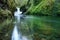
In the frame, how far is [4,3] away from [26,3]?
17.7 meters

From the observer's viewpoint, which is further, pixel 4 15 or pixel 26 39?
pixel 4 15

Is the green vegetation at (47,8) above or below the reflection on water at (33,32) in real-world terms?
below

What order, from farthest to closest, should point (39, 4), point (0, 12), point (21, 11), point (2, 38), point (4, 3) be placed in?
point (21, 11) → point (39, 4) → point (4, 3) → point (0, 12) → point (2, 38)

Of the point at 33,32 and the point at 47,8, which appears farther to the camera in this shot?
the point at 47,8

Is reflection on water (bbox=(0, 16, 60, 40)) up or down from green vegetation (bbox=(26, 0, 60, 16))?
up

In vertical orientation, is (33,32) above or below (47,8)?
above

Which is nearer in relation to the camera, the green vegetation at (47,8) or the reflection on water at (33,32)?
the reflection on water at (33,32)

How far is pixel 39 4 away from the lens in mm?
34312

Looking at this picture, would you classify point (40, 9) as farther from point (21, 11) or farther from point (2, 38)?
point (2, 38)

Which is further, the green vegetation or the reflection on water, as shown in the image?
the green vegetation

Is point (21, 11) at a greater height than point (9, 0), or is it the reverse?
point (9, 0)

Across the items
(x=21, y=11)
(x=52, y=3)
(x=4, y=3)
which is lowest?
(x=21, y=11)

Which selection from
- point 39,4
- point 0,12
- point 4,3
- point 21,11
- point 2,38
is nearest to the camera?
point 2,38

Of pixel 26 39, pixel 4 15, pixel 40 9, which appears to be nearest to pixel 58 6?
pixel 40 9
